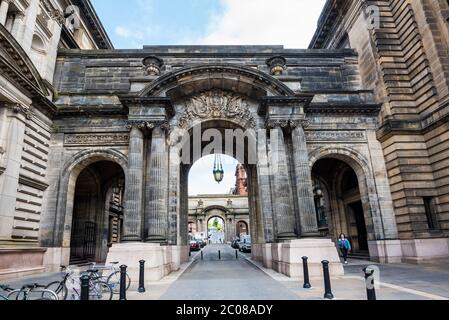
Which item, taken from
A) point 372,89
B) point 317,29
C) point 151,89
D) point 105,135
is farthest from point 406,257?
point 317,29

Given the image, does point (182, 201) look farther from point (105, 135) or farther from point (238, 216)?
point (238, 216)

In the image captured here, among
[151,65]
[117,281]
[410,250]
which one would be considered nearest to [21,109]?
[151,65]

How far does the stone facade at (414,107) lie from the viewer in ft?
51.8

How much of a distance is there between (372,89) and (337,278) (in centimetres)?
1313

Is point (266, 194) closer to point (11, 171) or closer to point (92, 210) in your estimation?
point (11, 171)

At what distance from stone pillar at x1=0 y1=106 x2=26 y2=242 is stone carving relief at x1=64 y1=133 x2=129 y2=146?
10.1 ft

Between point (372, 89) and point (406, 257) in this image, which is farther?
point (372, 89)

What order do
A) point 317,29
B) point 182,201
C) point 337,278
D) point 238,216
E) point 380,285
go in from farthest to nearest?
point 238,216 < point 317,29 < point 182,201 < point 337,278 < point 380,285

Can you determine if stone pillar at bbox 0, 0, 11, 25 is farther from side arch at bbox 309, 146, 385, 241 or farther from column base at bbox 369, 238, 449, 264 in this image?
column base at bbox 369, 238, 449, 264

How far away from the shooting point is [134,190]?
14828mm

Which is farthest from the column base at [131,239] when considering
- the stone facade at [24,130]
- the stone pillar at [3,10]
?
the stone pillar at [3,10]

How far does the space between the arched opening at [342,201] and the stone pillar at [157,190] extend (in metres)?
12.3

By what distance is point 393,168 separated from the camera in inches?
679

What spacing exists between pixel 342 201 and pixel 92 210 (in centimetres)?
1876
